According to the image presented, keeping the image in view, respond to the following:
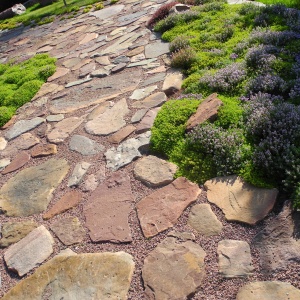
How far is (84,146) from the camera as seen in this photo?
497cm

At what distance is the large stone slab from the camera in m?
2.92

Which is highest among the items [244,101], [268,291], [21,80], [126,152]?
[21,80]

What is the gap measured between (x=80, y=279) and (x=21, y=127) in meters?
3.75

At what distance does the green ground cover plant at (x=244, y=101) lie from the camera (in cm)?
353

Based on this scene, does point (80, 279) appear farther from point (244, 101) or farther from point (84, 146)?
point (244, 101)

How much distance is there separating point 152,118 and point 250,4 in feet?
14.0

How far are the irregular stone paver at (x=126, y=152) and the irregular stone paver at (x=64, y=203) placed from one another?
1.84 ft

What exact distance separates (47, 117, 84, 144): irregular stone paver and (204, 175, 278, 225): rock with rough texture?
2.62 m

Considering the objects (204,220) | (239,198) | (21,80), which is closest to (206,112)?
(239,198)

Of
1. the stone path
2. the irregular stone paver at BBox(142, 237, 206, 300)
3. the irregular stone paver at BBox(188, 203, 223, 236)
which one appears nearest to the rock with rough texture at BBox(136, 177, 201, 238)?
the stone path

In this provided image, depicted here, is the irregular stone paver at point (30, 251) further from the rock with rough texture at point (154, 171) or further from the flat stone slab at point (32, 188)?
the rock with rough texture at point (154, 171)

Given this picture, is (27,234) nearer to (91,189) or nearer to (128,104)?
(91,189)

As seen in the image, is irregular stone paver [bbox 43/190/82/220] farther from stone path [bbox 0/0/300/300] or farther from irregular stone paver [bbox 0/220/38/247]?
irregular stone paver [bbox 0/220/38/247]

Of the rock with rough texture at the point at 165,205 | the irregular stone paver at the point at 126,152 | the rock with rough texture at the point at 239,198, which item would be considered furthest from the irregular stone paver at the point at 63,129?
the rock with rough texture at the point at 239,198
